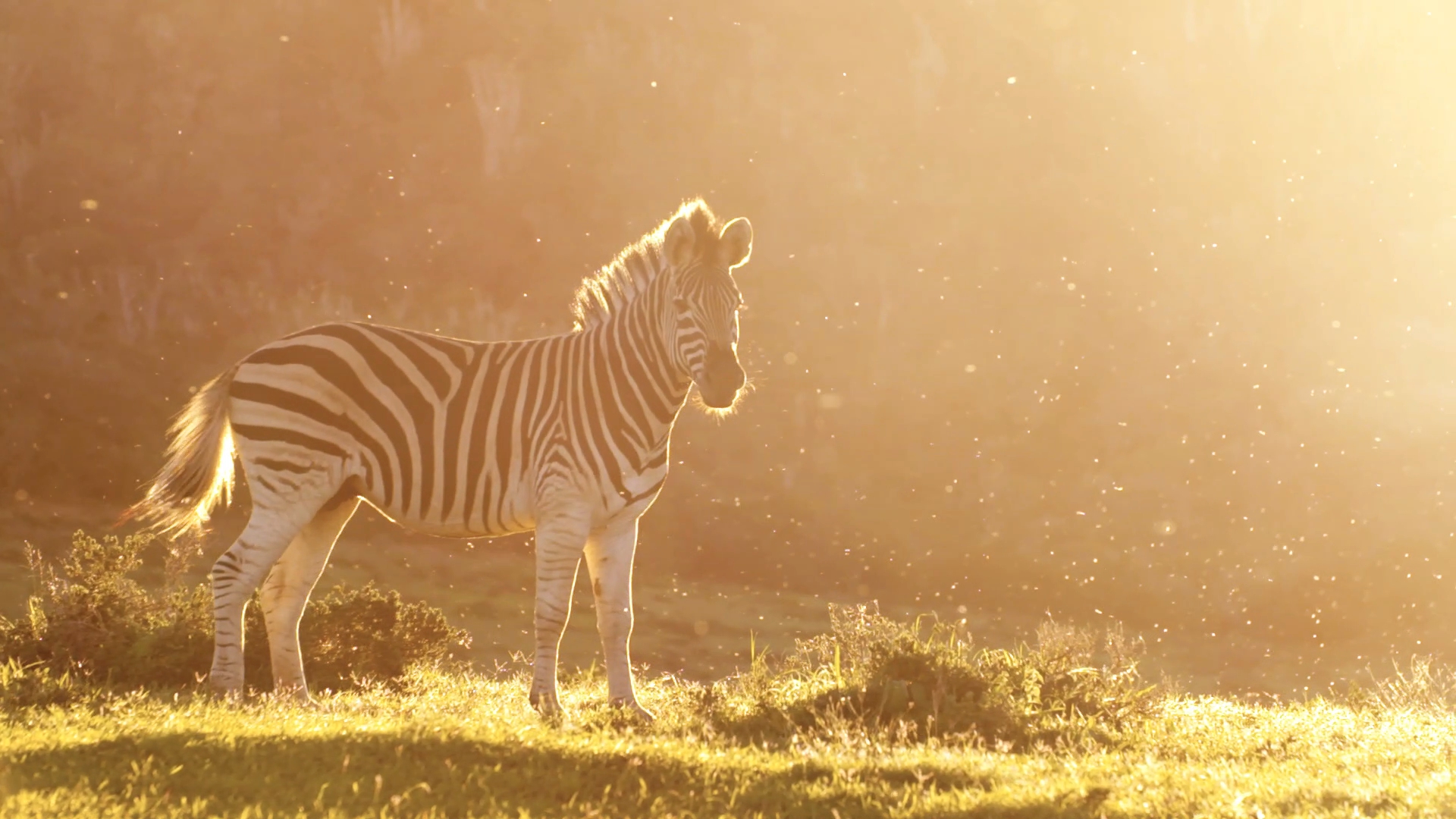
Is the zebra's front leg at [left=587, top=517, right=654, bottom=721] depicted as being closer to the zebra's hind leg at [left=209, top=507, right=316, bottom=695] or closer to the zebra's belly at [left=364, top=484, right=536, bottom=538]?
the zebra's belly at [left=364, top=484, right=536, bottom=538]

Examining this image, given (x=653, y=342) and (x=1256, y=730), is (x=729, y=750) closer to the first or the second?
(x=653, y=342)

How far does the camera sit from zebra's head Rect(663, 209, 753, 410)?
10258 mm

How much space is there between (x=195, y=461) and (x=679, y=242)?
536 centimetres

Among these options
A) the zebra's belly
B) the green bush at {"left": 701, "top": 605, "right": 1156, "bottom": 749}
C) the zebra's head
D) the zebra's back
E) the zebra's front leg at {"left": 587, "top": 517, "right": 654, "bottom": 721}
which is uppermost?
the zebra's head

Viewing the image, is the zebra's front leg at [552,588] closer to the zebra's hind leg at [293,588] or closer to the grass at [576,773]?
the grass at [576,773]

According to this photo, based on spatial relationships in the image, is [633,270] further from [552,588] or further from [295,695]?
[295,695]

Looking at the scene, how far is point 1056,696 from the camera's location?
1291 centimetres

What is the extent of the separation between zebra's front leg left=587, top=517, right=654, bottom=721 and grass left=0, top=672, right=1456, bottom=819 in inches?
36.8

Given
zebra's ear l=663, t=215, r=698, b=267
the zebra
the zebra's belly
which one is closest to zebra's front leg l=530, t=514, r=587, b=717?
the zebra

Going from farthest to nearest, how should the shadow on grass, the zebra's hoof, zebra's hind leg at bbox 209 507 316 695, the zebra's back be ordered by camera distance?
the zebra's back, zebra's hind leg at bbox 209 507 316 695, the zebra's hoof, the shadow on grass

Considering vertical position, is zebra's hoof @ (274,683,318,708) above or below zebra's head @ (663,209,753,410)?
below

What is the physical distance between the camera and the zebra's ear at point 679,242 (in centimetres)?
1071

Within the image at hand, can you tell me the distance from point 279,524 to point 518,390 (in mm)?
2544

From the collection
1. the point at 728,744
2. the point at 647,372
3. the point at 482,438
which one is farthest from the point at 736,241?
the point at 728,744
